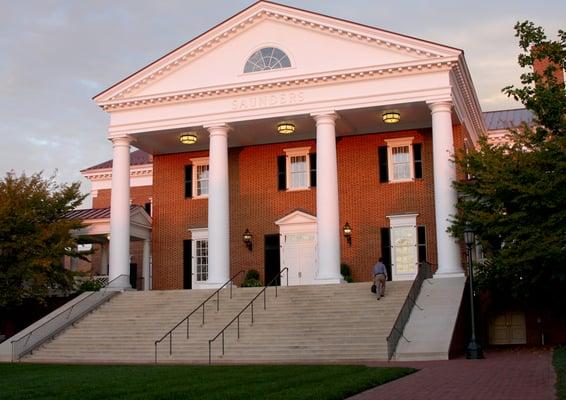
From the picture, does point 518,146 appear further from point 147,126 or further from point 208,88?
point 147,126

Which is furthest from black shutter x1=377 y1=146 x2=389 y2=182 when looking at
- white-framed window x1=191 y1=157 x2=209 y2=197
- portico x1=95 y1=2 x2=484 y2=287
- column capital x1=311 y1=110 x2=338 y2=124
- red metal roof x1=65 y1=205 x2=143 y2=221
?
red metal roof x1=65 y1=205 x2=143 y2=221

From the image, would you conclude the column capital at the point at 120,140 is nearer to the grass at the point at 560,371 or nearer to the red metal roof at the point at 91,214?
the red metal roof at the point at 91,214

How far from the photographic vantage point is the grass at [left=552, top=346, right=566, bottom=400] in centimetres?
1188

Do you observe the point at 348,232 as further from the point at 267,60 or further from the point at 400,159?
the point at 267,60

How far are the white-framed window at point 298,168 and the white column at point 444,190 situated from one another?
24.7ft

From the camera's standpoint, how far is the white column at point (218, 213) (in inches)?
1194

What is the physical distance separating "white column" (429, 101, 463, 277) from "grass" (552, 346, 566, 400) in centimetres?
634

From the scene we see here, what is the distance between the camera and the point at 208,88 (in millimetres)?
31453

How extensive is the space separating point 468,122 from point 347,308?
1377 centimetres

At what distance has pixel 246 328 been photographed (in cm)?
2358

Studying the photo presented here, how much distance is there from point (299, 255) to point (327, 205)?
18.1 ft

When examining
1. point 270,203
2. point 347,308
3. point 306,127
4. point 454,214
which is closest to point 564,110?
point 454,214

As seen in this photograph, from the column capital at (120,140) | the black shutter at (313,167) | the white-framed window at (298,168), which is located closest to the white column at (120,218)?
the column capital at (120,140)

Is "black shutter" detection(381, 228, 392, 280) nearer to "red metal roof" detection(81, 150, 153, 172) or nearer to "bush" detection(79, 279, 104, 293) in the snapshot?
"bush" detection(79, 279, 104, 293)
